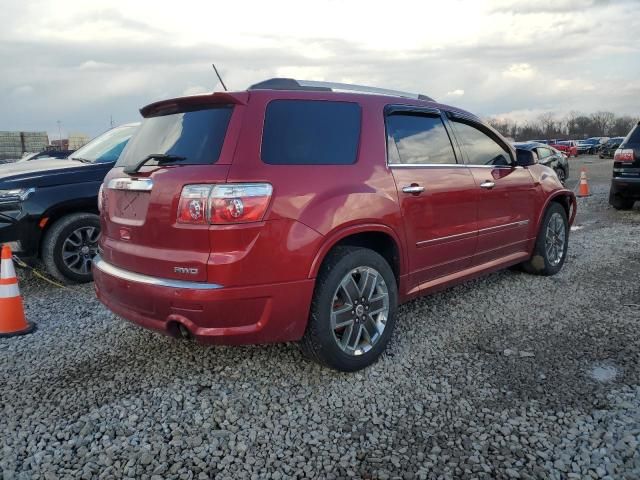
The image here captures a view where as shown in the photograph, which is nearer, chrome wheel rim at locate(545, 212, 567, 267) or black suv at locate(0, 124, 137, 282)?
black suv at locate(0, 124, 137, 282)

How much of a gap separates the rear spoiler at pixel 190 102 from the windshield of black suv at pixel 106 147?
2.69 m

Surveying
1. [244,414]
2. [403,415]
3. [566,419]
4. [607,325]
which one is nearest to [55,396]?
[244,414]

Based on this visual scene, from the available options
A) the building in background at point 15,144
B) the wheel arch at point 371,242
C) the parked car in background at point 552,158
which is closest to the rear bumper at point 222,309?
the wheel arch at point 371,242

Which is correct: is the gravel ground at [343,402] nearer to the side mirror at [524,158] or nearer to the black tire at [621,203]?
the side mirror at [524,158]

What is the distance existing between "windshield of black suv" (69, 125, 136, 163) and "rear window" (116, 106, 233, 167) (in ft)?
9.11

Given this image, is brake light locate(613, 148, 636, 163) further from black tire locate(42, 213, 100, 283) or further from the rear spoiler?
black tire locate(42, 213, 100, 283)

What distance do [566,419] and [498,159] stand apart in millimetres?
2665

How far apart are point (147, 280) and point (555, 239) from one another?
174 inches

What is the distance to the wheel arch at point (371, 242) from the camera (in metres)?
3.18

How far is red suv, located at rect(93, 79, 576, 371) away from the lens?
9.65 ft

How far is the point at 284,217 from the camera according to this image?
9.86ft

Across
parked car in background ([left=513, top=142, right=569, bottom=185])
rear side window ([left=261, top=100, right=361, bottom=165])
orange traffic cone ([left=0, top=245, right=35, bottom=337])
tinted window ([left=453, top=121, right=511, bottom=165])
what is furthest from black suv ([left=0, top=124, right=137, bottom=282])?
parked car in background ([left=513, top=142, right=569, bottom=185])

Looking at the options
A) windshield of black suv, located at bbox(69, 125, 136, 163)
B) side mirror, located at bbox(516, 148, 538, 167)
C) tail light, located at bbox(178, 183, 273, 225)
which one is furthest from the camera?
windshield of black suv, located at bbox(69, 125, 136, 163)

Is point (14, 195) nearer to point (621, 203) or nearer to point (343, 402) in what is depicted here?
point (343, 402)
